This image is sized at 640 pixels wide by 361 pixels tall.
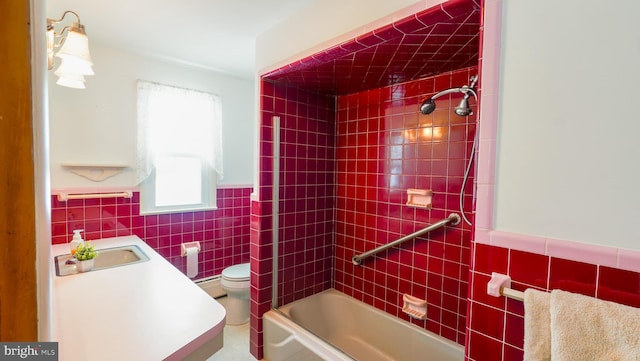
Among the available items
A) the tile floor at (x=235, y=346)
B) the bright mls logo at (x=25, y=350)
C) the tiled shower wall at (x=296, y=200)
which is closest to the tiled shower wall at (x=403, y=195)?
the tiled shower wall at (x=296, y=200)

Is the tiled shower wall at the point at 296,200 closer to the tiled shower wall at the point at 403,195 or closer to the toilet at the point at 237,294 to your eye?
the tiled shower wall at the point at 403,195

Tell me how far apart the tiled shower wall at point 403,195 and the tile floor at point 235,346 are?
2.86 ft

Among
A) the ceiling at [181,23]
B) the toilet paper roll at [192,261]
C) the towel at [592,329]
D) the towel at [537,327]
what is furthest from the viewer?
the toilet paper roll at [192,261]

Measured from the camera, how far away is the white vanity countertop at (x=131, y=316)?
854 millimetres

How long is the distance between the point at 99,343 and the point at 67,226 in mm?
1647

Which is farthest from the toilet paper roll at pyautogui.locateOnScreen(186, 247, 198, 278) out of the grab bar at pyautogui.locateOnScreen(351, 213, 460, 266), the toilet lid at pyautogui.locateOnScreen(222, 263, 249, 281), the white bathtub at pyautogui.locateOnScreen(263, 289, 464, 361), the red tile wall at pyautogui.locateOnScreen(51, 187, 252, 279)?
the grab bar at pyautogui.locateOnScreen(351, 213, 460, 266)

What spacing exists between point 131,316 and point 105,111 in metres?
1.83

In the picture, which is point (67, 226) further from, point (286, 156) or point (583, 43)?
point (583, 43)

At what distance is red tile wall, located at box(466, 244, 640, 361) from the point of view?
2.45ft

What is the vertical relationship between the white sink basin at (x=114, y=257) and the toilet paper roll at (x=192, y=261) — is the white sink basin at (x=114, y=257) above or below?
above

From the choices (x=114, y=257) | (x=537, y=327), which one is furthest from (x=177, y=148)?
(x=537, y=327)

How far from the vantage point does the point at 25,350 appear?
0.35 m

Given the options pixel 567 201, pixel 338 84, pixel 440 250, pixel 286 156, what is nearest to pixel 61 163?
pixel 286 156

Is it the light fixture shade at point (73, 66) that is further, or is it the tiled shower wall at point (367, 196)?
the tiled shower wall at point (367, 196)
